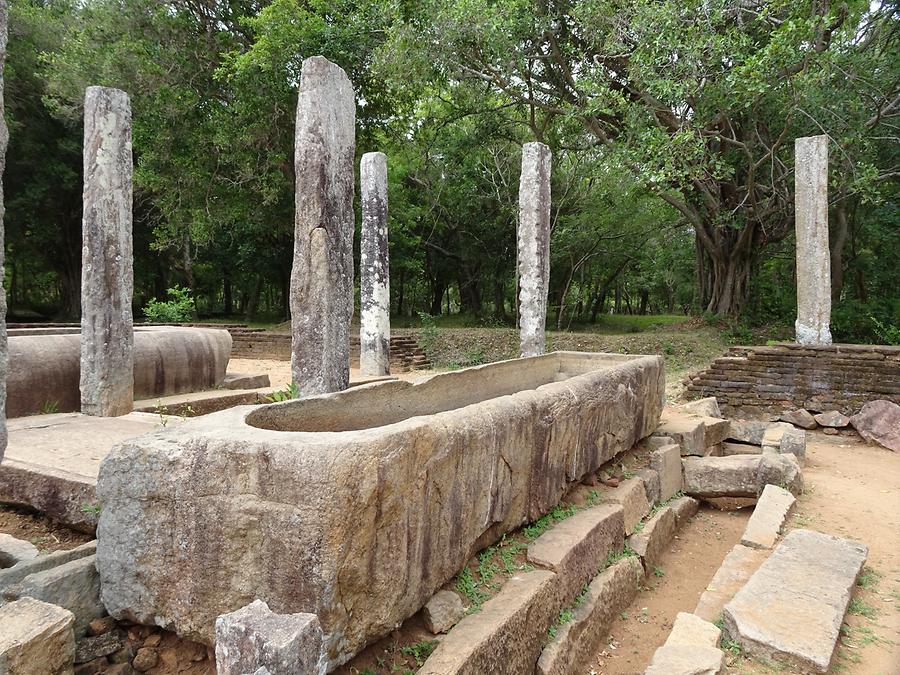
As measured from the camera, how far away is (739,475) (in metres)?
5.01

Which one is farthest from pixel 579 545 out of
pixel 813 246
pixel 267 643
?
pixel 813 246

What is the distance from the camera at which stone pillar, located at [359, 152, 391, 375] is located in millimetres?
8633

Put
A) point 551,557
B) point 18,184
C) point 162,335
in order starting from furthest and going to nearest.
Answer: point 18,184
point 162,335
point 551,557

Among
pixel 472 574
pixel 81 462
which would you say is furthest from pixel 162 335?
pixel 472 574

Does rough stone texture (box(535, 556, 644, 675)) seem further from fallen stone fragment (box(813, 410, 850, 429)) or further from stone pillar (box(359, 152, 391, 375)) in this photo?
stone pillar (box(359, 152, 391, 375))

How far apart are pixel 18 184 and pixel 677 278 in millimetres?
21021

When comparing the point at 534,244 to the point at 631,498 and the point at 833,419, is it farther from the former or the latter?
the point at 631,498

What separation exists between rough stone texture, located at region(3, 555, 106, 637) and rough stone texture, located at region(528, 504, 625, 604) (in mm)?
1930

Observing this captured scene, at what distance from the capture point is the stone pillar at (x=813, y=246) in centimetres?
860

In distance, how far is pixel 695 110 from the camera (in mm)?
8797

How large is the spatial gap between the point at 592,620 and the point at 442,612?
43.5 inches

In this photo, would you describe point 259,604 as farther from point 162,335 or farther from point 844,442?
point 844,442

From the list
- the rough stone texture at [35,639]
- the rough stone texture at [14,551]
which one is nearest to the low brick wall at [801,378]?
the rough stone texture at [14,551]

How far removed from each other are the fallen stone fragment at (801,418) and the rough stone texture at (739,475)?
2.96 m
